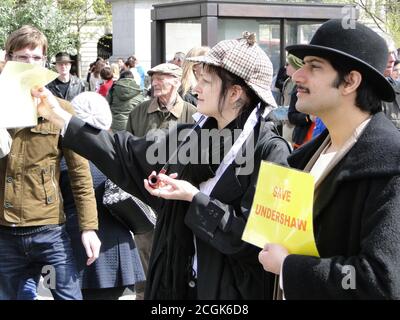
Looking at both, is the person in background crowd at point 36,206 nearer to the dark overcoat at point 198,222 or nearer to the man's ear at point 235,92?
the dark overcoat at point 198,222

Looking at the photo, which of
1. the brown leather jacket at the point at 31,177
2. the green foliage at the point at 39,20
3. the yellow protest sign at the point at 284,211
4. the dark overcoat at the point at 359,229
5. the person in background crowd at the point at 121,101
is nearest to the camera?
the dark overcoat at the point at 359,229

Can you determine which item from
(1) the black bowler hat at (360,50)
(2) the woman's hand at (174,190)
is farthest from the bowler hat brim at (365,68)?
(2) the woman's hand at (174,190)

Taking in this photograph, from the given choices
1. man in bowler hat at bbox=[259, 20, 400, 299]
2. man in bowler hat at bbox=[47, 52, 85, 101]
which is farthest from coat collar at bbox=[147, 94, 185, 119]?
man in bowler hat at bbox=[47, 52, 85, 101]

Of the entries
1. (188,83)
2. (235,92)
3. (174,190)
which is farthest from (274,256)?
(188,83)

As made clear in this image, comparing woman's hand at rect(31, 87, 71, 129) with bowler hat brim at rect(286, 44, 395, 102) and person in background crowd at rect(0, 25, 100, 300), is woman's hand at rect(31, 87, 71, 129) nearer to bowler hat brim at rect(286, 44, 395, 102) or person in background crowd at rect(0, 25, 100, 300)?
person in background crowd at rect(0, 25, 100, 300)

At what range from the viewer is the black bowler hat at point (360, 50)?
2.32 metres

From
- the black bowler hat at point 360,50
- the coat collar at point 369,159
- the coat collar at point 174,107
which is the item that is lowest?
the coat collar at point 174,107

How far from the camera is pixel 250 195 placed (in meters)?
2.82

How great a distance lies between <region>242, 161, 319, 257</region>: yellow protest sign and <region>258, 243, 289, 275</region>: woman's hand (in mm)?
20

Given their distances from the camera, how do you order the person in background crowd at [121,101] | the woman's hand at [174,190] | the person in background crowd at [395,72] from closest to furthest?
the woman's hand at [174,190] → the person in background crowd at [395,72] → the person in background crowd at [121,101]

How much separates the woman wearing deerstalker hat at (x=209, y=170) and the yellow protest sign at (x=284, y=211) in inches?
13.4

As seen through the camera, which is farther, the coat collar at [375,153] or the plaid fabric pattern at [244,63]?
the plaid fabric pattern at [244,63]
